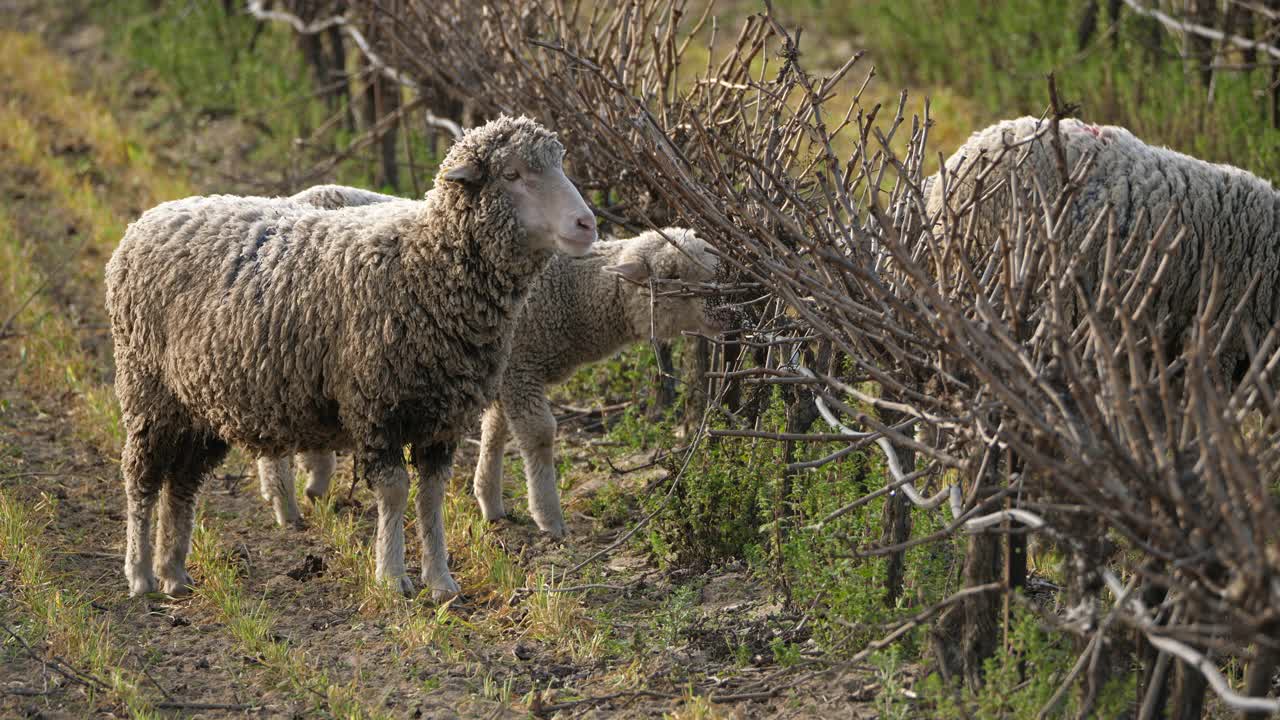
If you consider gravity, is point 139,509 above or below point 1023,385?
below

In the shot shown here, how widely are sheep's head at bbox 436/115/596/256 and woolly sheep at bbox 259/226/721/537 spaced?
37.2 inches

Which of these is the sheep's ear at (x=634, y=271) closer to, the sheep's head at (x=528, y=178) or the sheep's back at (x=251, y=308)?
the sheep's head at (x=528, y=178)

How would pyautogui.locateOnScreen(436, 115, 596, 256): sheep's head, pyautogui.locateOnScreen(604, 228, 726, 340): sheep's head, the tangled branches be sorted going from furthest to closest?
pyautogui.locateOnScreen(604, 228, 726, 340): sheep's head < pyautogui.locateOnScreen(436, 115, 596, 256): sheep's head < the tangled branches

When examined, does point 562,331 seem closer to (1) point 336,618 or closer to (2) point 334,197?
(2) point 334,197

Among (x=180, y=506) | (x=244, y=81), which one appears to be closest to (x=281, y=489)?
(x=180, y=506)

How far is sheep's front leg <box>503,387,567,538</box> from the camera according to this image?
5715 mm

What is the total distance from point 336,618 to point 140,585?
32.8 inches

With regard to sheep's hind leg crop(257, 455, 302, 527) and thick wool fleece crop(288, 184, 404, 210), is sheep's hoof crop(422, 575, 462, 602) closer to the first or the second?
sheep's hind leg crop(257, 455, 302, 527)

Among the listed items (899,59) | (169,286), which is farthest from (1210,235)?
(899,59)

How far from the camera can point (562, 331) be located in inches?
230

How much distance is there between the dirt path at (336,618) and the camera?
14.0 feet

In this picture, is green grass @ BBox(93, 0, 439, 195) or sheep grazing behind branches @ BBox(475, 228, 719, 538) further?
green grass @ BBox(93, 0, 439, 195)

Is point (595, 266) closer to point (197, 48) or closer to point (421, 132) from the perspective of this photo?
point (421, 132)

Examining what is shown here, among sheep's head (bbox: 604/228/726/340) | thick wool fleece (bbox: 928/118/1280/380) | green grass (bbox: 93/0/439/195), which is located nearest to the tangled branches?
thick wool fleece (bbox: 928/118/1280/380)
